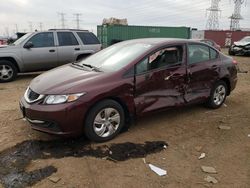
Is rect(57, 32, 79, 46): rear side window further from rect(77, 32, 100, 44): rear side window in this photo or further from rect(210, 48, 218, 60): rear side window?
rect(210, 48, 218, 60): rear side window

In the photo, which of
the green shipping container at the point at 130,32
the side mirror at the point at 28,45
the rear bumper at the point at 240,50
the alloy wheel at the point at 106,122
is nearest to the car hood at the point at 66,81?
the alloy wheel at the point at 106,122

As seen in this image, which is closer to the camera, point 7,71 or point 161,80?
point 161,80

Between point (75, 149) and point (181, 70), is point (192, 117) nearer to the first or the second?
point (181, 70)

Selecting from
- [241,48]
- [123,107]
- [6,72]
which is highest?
[123,107]

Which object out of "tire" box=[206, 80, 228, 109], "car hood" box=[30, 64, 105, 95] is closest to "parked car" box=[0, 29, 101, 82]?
"car hood" box=[30, 64, 105, 95]

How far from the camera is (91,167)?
12.5 feet

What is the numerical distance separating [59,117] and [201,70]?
2943 mm

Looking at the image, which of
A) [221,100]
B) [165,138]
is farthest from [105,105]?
[221,100]

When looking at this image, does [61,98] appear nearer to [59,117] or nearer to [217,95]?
[59,117]

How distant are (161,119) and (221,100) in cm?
163

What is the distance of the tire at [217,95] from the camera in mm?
6121

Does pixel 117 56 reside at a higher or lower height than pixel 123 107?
higher

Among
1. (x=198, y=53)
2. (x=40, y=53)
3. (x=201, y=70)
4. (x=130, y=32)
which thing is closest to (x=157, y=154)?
(x=201, y=70)

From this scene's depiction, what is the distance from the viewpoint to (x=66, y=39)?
34.2ft
